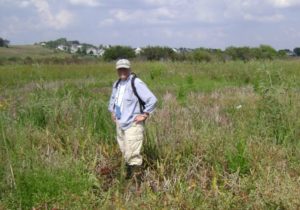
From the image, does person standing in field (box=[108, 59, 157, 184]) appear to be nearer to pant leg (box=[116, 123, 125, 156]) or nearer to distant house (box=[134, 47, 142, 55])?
pant leg (box=[116, 123, 125, 156])

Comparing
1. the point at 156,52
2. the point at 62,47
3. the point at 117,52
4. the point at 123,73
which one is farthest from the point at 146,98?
the point at 62,47

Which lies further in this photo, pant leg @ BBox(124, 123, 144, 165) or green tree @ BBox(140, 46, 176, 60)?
green tree @ BBox(140, 46, 176, 60)

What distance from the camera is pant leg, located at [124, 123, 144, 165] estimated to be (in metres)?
6.30

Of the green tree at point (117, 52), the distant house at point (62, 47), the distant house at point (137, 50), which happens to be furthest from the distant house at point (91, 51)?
the green tree at point (117, 52)

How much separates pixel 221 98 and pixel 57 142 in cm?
679

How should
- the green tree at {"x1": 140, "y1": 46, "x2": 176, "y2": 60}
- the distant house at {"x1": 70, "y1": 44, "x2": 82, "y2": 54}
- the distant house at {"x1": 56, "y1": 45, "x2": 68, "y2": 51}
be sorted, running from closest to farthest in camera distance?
the green tree at {"x1": 140, "y1": 46, "x2": 176, "y2": 60}
the distant house at {"x1": 56, "y1": 45, "x2": 68, "y2": 51}
the distant house at {"x1": 70, "y1": 44, "x2": 82, "y2": 54}

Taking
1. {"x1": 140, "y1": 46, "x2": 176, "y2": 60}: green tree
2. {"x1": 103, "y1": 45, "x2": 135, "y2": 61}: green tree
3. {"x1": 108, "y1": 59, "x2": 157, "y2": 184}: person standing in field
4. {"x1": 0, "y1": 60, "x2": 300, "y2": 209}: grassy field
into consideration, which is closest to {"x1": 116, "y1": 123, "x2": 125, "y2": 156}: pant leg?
{"x1": 108, "y1": 59, "x2": 157, "y2": 184}: person standing in field

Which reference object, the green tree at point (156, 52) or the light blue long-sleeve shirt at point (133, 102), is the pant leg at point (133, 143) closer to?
the light blue long-sleeve shirt at point (133, 102)

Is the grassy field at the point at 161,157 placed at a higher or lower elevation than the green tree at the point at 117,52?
lower

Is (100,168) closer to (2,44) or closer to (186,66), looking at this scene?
(186,66)

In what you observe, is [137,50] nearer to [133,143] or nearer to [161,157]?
[161,157]

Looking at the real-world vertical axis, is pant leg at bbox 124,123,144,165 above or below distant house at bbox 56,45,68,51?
below

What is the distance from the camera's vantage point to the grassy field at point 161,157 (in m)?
5.03

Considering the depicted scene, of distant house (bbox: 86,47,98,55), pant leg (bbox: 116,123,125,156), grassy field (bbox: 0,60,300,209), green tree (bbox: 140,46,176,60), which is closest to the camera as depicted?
grassy field (bbox: 0,60,300,209)
